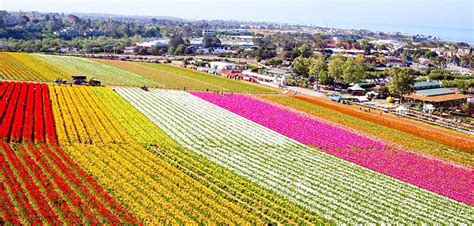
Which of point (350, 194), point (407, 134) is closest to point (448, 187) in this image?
point (350, 194)

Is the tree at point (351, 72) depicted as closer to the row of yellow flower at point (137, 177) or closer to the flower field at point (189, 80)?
the flower field at point (189, 80)

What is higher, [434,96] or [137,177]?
[137,177]

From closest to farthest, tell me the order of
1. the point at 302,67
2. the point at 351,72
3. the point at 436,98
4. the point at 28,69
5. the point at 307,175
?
the point at 307,175 → the point at 28,69 → the point at 436,98 → the point at 351,72 → the point at 302,67

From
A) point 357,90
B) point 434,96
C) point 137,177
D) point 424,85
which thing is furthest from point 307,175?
point 424,85

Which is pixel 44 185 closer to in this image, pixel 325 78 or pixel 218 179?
pixel 218 179

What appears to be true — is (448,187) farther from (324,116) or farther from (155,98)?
(155,98)

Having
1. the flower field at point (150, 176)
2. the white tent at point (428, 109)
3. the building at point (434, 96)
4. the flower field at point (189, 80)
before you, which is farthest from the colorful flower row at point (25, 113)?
the building at point (434, 96)

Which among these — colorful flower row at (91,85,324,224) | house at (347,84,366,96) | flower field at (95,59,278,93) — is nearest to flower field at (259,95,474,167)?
flower field at (95,59,278,93)
